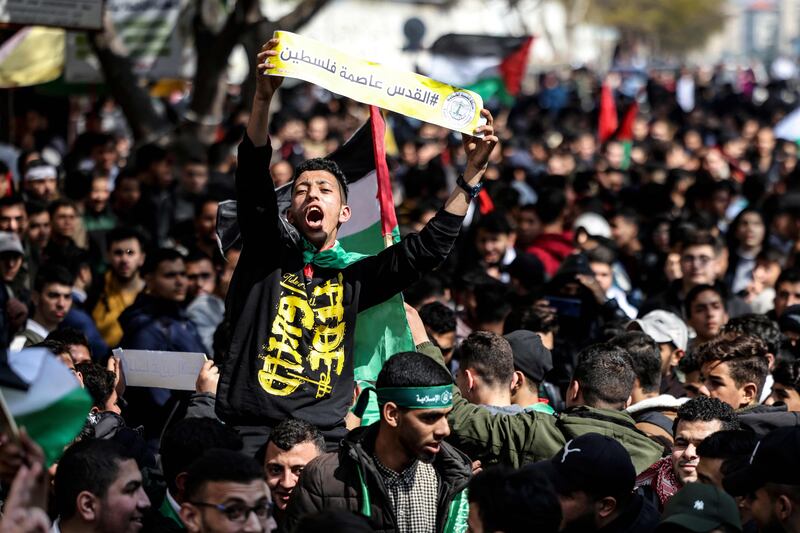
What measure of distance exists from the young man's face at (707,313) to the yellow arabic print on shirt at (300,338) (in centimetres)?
397

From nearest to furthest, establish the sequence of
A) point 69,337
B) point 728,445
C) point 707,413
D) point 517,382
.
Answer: point 728,445 < point 707,413 < point 517,382 < point 69,337

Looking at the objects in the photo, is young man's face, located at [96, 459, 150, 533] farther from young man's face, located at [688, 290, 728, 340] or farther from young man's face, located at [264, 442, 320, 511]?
young man's face, located at [688, 290, 728, 340]

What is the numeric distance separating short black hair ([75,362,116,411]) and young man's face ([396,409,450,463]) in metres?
1.99

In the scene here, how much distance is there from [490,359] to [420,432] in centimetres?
128

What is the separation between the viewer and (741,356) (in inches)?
280

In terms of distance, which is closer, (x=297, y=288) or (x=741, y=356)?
(x=297, y=288)

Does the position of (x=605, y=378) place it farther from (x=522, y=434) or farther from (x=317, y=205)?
(x=317, y=205)

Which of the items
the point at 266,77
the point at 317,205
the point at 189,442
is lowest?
the point at 189,442

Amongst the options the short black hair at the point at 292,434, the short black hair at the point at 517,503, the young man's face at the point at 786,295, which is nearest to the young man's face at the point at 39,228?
the young man's face at the point at 786,295

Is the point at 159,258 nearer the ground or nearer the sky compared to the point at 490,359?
nearer the ground

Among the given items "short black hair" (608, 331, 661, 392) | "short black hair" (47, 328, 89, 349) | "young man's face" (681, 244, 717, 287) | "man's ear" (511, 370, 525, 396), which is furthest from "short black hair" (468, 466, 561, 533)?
"young man's face" (681, 244, 717, 287)

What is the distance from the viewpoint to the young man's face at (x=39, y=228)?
1106 centimetres

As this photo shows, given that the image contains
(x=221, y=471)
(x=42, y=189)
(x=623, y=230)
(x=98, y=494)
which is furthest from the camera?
(x=42, y=189)

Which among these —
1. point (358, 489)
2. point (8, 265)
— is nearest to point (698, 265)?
point (8, 265)
